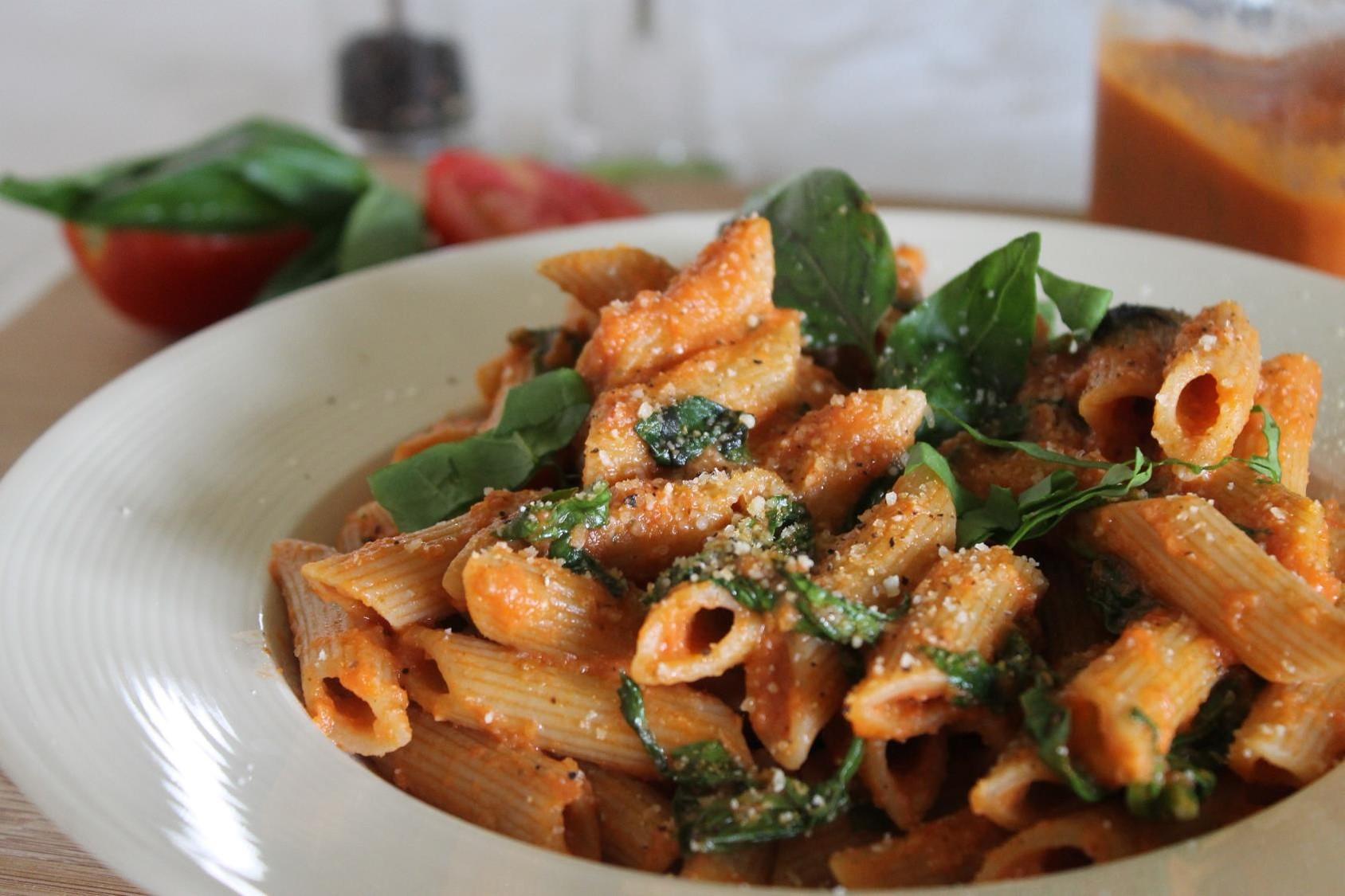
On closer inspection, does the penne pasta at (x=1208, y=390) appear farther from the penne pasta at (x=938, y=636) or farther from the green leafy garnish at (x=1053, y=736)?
the green leafy garnish at (x=1053, y=736)

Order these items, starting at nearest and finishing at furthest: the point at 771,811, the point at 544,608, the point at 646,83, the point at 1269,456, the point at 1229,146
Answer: the point at 771,811, the point at 544,608, the point at 1269,456, the point at 1229,146, the point at 646,83

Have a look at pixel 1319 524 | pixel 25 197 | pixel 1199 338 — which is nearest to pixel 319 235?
pixel 25 197

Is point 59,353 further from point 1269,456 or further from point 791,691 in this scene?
point 1269,456

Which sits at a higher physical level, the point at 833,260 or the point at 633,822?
the point at 833,260

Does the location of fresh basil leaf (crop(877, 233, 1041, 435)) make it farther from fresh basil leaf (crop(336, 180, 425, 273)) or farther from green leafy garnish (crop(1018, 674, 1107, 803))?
fresh basil leaf (crop(336, 180, 425, 273))

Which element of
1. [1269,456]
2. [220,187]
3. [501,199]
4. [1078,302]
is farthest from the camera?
[501,199]

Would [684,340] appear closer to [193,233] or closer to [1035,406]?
[1035,406]

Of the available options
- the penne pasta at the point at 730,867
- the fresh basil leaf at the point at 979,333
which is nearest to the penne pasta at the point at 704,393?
the fresh basil leaf at the point at 979,333

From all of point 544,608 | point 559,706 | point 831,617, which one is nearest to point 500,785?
point 559,706

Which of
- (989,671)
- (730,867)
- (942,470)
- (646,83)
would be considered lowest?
(646,83)
